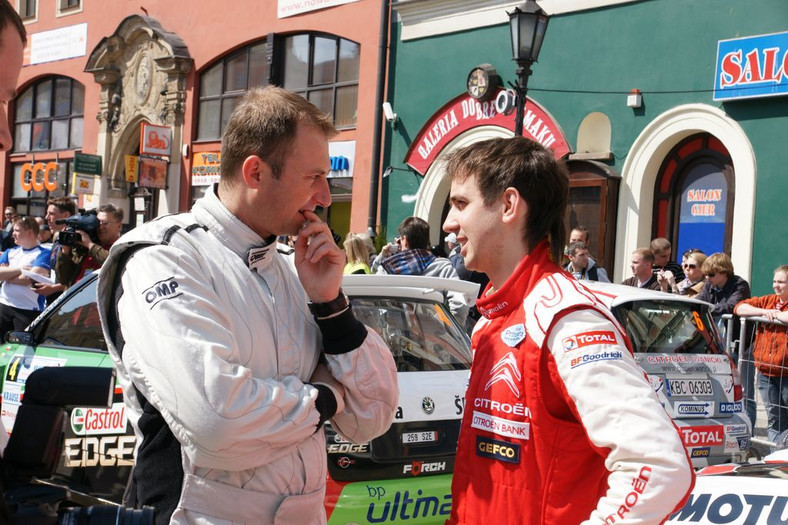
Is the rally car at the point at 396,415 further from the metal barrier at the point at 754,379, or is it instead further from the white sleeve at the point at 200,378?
the metal barrier at the point at 754,379

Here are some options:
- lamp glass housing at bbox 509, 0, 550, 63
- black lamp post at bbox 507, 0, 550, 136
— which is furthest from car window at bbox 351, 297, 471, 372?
lamp glass housing at bbox 509, 0, 550, 63

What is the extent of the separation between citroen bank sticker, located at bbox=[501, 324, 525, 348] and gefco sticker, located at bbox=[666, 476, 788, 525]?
1269mm

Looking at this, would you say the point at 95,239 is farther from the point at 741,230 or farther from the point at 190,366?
the point at 741,230

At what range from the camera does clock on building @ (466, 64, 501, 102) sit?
50.6 feet

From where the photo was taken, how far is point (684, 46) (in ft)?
42.1

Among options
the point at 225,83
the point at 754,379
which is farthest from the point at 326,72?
the point at 754,379

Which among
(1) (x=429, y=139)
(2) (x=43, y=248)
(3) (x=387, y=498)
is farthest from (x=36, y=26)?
(3) (x=387, y=498)

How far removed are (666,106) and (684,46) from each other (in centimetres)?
88

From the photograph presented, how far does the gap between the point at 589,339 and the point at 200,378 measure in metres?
0.86

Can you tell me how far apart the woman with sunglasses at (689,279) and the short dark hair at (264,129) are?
8092 millimetres

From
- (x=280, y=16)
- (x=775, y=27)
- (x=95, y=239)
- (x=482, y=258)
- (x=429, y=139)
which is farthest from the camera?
(x=280, y=16)

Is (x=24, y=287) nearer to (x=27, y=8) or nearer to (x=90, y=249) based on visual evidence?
(x=90, y=249)

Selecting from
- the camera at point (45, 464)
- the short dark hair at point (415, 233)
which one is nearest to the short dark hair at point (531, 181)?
the camera at point (45, 464)

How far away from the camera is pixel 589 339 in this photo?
6.35ft
